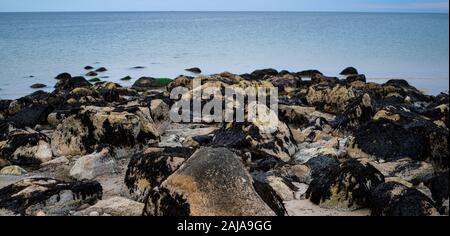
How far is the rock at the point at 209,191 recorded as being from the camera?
17.1ft

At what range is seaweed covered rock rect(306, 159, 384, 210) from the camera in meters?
6.85

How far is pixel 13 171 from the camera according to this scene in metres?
9.10

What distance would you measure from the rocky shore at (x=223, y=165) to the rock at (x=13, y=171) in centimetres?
2

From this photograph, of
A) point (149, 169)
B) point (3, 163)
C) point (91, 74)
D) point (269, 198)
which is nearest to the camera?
point (269, 198)

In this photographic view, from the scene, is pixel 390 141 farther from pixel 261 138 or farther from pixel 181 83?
pixel 181 83

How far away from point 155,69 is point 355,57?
17.0 meters

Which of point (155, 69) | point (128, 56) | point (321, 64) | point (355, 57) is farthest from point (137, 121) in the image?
point (128, 56)

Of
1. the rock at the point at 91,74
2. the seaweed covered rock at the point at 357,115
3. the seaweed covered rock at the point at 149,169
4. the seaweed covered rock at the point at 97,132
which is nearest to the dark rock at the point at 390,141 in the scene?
the seaweed covered rock at the point at 357,115

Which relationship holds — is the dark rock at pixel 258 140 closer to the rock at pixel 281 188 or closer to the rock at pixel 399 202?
the rock at pixel 281 188

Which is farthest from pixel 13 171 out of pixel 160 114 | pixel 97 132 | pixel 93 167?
pixel 160 114

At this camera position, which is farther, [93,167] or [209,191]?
[93,167]

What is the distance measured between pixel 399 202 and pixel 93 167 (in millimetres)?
5341

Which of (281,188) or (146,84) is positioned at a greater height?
(146,84)

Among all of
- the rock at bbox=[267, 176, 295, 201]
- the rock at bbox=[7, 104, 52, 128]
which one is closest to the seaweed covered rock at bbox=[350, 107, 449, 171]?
the rock at bbox=[267, 176, 295, 201]
